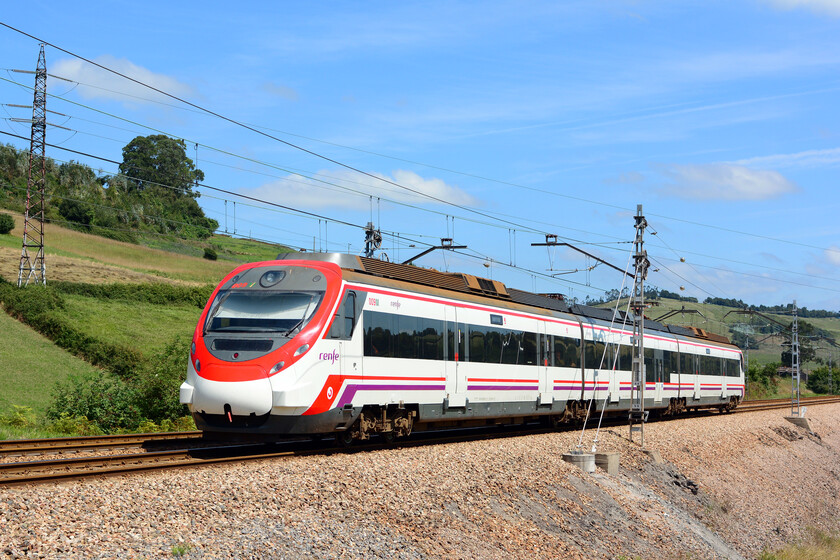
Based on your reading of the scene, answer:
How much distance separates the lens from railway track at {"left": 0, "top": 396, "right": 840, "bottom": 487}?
12486 mm

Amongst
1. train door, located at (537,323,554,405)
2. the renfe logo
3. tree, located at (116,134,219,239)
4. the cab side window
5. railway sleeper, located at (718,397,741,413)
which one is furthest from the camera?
tree, located at (116,134,219,239)

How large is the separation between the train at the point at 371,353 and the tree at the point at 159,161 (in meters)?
88.8

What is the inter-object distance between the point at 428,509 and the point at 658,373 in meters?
22.6

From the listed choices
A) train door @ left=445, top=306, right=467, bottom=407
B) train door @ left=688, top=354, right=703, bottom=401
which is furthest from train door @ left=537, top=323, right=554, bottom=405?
train door @ left=688, top=354, right=703, bottom=401

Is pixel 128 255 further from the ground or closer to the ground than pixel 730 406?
further from the ground

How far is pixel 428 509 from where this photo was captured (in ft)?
46.1

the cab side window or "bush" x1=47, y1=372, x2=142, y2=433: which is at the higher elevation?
the cab side window

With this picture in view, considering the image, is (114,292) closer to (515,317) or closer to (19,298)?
(19,298)

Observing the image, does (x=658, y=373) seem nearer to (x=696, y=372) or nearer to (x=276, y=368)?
(x=696, y=372)

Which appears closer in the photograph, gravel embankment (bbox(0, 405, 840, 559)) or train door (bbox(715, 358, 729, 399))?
gravel embankment (bbox(0, 405, 840, 559))

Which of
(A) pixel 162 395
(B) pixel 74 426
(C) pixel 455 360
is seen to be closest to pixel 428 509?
(C) pixel 455 360

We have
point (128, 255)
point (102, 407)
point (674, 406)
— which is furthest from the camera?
point (128, 255)

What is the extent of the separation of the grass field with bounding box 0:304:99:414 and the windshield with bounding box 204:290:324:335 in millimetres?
17035

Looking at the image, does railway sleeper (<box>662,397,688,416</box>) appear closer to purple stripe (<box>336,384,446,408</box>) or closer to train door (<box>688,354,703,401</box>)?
train door (<box>688,354,703,401</box>)
